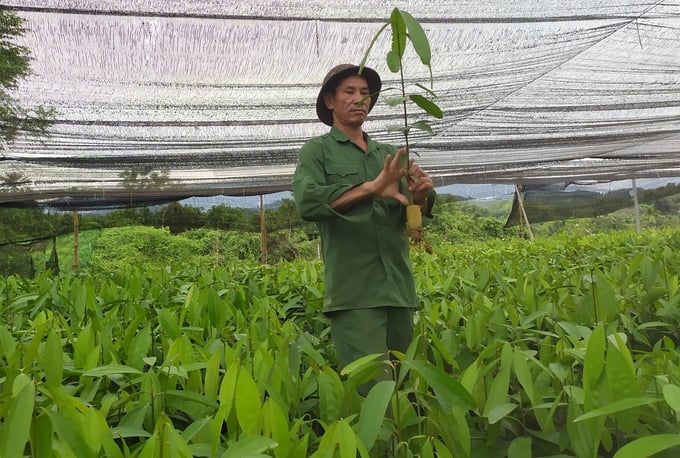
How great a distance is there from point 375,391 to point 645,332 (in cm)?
95

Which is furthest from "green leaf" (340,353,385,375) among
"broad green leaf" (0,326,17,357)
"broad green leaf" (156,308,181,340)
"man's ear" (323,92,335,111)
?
"man's ear" (323,92,335,111)

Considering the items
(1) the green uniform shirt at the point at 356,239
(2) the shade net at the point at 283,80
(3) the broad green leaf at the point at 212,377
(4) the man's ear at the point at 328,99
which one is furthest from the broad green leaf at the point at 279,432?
(2) the shade net at the point at 283,80

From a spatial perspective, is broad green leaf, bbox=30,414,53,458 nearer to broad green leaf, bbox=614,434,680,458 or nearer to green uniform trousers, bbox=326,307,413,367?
broad green leaf, bbox=614,434,680,458

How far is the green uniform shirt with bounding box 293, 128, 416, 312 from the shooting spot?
1.41m

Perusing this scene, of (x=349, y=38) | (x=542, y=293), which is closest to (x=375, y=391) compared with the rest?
(x=542, y=293)

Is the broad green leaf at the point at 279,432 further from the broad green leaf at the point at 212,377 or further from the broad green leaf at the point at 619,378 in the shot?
the broad green leaf at the point at 619,378

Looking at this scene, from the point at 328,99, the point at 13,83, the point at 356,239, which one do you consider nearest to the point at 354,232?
the point at 356,239

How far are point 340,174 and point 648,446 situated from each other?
3.43 feet

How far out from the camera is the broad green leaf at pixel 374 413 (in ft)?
2.28

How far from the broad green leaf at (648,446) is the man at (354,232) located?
31.3 inches

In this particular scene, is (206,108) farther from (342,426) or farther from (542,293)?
(342,426)

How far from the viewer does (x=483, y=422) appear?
81cm

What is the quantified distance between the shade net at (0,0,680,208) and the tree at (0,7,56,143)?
0.07 metres

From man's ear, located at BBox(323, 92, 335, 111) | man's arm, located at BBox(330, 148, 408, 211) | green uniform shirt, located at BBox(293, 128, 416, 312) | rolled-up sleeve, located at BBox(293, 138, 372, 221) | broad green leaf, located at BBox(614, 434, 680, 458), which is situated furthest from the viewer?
man's ear, located at BBox(323, 92, 335, 111)
